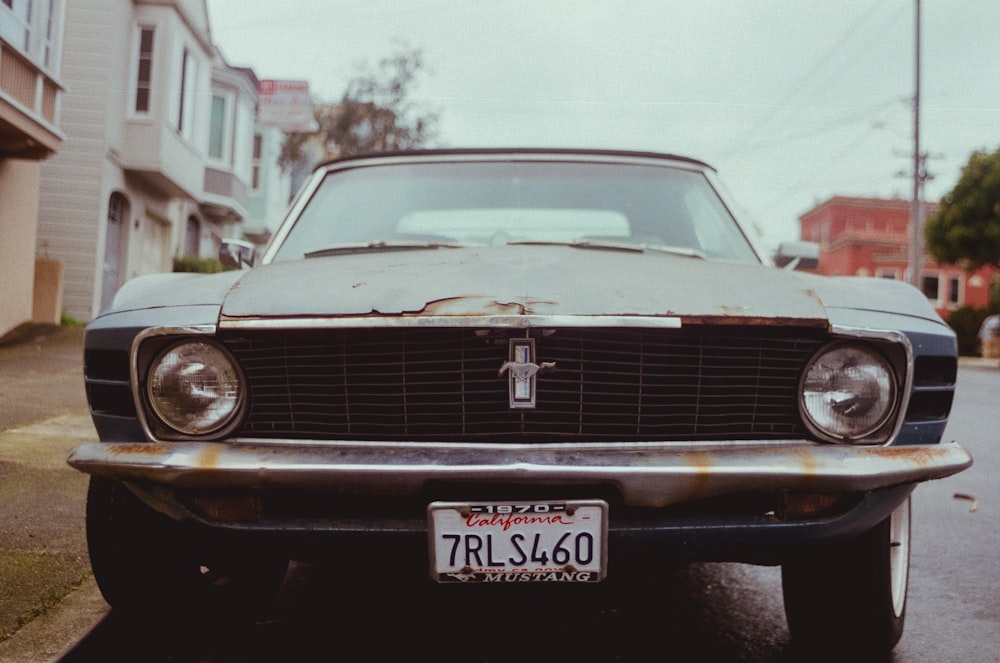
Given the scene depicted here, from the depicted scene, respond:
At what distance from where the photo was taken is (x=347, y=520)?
1929mm

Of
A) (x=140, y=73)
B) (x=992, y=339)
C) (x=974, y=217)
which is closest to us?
(x=140, y=73)

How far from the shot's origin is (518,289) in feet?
6.69


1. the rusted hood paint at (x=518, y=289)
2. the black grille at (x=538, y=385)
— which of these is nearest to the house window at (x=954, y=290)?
the rusted hood paint at (x=518, y=289)

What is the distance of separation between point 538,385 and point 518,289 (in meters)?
0.22

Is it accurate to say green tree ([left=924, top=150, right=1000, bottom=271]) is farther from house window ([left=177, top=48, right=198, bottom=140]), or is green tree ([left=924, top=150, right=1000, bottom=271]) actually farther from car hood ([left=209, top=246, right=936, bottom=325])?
→ car hood ([left=209, top=246, right=936, bottom=325])

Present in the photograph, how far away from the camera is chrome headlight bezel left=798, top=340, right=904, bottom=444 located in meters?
2.04

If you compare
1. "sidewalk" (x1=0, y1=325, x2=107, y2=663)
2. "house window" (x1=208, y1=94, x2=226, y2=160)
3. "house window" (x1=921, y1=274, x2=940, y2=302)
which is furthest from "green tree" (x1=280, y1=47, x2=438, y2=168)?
"house window" (x1=921, y1=274, x2=940, y2=302)

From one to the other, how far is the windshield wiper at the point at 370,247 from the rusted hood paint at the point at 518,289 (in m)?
0.36

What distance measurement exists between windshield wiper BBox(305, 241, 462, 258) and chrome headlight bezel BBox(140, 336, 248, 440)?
84 cm

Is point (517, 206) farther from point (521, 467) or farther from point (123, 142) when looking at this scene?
point (123, 142)

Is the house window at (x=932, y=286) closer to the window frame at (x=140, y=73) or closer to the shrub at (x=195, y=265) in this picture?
the shrub at (x=195, y=265)

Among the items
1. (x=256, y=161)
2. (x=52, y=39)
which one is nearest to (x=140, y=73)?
(x=52, y=39)

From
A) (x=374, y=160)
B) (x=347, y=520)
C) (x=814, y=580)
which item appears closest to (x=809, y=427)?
(x=814, y=580)

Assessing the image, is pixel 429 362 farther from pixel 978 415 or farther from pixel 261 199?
pixel 261 199
